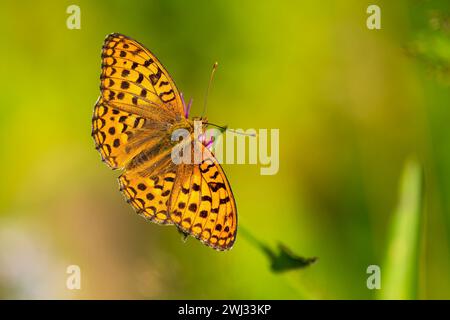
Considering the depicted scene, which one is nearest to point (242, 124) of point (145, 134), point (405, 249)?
point (145, 134)

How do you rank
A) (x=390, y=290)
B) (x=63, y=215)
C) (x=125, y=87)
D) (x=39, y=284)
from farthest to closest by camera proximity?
(x=63, y=215), (x=39, y=284), (x=125, y=87), (x=390, y=290)

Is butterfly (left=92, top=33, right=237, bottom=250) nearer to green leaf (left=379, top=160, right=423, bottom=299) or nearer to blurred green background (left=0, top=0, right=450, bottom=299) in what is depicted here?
green leaf (left=379, top=160, right=423, bottom=299)

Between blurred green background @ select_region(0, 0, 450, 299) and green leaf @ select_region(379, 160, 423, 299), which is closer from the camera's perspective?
green leaf @ select_region(379, 160, 423, 299)

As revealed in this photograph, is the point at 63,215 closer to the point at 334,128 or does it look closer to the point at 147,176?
the point at 147,176

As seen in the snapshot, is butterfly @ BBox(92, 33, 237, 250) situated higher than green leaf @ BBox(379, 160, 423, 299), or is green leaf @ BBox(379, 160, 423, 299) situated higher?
butterfly @ BBox(92, 33, 237, 250)

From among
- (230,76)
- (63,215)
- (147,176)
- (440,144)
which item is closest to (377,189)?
(440,144)

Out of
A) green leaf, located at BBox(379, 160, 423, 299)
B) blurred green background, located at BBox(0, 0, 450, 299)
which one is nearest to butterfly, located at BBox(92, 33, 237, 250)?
green leaf, located at BBox(379, 160, 423, 299)
